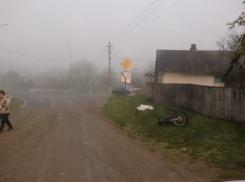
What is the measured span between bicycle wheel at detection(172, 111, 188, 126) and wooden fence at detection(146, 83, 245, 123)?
5.04ft

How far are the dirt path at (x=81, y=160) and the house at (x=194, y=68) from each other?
15.8 m

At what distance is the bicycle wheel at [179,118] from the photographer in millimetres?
10383

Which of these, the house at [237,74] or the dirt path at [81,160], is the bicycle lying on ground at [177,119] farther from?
the house at [237,74]

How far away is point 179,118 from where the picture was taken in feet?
34.2

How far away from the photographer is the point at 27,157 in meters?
6.64

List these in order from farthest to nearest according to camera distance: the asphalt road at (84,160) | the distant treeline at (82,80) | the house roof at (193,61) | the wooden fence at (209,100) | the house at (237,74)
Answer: the distant treeline at (82,80) < the house roof at (193,61) < the house at (237,74) < the wooden fence at (209,100) < the asphalt road at (84,160)

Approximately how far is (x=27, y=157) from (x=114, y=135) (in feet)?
12.4

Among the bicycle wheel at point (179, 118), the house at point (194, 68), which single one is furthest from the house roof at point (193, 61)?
the bicycle wheel at point (179, 118)

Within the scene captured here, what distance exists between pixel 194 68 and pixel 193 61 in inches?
41.8

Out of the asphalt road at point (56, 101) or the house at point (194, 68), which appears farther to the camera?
the house at point (194, 68)

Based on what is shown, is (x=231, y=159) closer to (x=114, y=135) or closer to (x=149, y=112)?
(x=114, y=135)

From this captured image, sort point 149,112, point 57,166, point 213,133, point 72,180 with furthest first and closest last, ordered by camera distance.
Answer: point 149,112 < point 213,133 < point 57,166 < point 72,180

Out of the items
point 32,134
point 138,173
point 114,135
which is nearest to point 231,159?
point 138,173

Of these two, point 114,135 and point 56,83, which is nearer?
point 114,135
